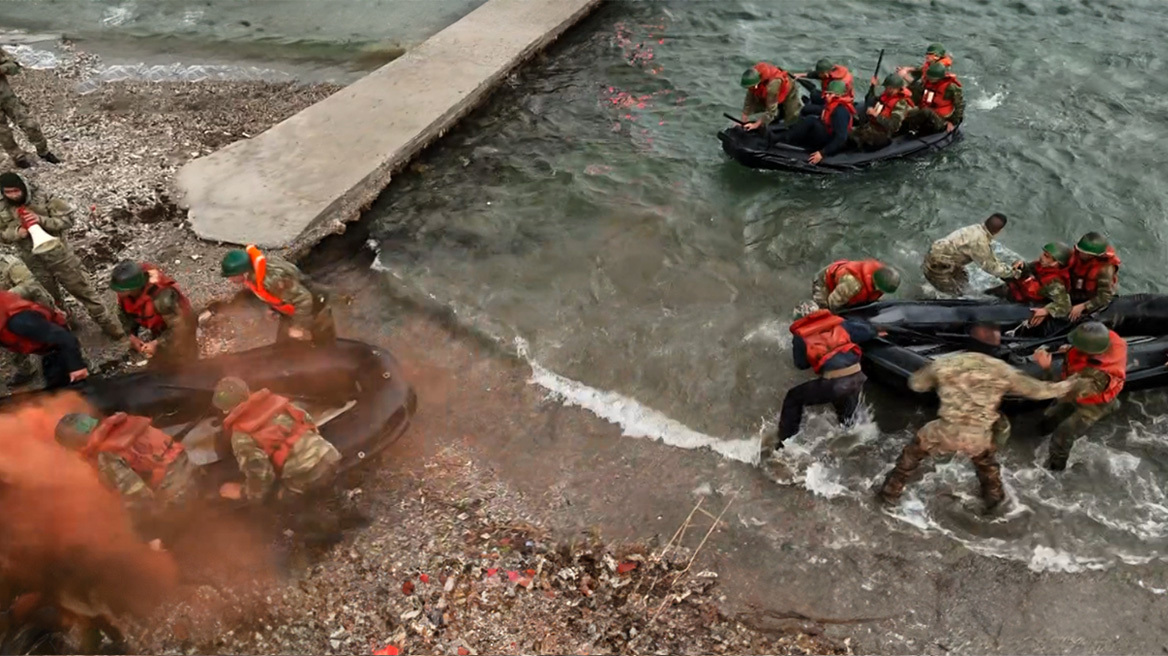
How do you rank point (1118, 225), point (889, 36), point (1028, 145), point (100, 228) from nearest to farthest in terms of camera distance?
point (100, 228) < point (1118, 225) < point (1028, 145) < point (889, 36)

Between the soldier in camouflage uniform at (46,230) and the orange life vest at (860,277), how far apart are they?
7270mm

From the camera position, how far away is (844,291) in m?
7.34

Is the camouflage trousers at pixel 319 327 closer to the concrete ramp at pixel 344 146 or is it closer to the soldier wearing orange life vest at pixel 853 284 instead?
the concrete ramp at pixel 344 146

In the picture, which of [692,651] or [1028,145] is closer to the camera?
[692,651]

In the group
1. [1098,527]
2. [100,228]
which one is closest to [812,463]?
[1098,527]

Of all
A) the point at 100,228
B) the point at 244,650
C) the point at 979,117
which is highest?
the point at 979,117

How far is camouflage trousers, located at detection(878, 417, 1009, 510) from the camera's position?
5793mm

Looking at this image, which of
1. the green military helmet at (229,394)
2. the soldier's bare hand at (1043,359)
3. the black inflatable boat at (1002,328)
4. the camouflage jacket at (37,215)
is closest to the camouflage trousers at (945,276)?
the black inflatable boat at (1002,328)

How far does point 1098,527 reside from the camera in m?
6.42

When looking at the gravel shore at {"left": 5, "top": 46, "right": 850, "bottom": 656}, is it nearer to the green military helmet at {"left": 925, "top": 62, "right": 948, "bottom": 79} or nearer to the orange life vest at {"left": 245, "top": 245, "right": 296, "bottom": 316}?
the orange life vest at {"left": 245, "top": 245, "right": 296, "bottom": 316}

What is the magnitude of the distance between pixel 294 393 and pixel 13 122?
6707mm

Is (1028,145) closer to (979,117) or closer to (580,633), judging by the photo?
(979,117)

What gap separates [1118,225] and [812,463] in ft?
21.0

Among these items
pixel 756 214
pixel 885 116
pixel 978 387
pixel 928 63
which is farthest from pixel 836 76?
pixel 978 387
